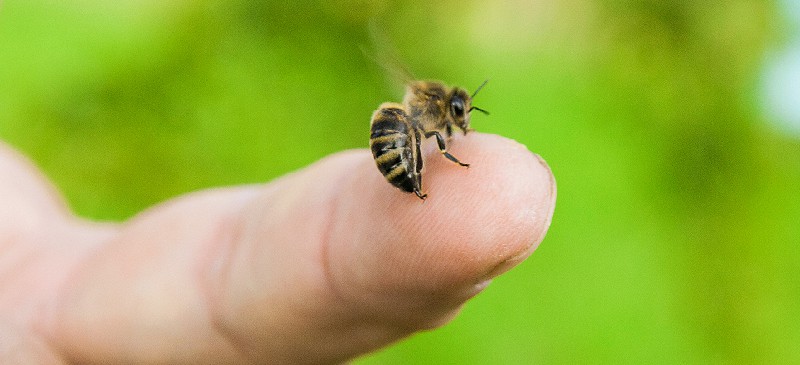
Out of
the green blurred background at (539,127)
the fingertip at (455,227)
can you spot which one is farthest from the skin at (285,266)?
the green blurred background at (539,127)

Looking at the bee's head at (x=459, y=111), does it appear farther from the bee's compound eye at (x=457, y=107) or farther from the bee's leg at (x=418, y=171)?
the bee's leg at (x=418, y=171)

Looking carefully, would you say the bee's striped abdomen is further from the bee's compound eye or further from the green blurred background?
the green blurred background

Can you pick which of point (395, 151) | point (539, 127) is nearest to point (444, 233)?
point (395, 151)

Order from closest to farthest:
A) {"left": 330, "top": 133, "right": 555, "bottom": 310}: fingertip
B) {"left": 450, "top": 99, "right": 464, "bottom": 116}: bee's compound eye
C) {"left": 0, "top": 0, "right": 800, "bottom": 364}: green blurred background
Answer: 1. {"left": 330, "top": 133, "right": 555, "bottom": 310}: fingertip
2. {"left": 450, "top": 99, "right": 464, "bottom": 116}: bee's compound eye
3. {"left": 0, "top": 0, "right": 800, "bottom": 364}: green blurred background

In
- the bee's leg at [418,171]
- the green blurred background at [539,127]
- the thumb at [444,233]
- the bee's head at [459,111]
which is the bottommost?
the thumb at [444,233]

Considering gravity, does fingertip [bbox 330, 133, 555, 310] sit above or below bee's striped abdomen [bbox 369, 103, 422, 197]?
below

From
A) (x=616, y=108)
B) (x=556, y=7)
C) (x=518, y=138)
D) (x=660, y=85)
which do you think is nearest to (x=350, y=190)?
(x=518, y=138)

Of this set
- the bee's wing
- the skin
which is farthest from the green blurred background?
the bee's wing

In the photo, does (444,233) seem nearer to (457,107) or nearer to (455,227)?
(455,227)
